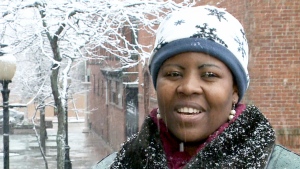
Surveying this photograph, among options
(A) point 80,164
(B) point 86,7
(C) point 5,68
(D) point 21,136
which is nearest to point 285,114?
(B) point 86,7

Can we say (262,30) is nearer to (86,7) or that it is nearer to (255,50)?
(255,50)

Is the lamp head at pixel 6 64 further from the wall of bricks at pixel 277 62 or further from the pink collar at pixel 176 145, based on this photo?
the pink collar at pixel 176 145

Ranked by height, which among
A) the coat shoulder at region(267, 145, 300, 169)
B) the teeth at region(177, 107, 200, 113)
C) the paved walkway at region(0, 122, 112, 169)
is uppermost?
the teeth at region(177, 107, 200, 113)

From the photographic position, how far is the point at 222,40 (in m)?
1.65

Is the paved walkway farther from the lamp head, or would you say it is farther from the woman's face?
the woman's face

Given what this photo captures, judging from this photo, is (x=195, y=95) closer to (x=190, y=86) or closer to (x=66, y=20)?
(x=190, y=86)

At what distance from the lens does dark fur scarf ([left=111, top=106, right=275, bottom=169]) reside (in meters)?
1.56

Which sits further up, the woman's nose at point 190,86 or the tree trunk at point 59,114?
the woman's nose at point 190,86

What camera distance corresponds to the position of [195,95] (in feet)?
5.19

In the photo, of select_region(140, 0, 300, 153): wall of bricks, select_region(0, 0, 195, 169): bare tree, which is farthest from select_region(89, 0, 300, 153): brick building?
select_region(0, 0, 195, 169): bare tree

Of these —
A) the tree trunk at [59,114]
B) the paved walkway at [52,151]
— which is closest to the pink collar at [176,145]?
the tree trunk at [59,114]

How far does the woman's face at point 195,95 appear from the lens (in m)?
1.59

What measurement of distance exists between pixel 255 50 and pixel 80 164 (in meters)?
14.4

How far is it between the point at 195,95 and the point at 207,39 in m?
0.19
